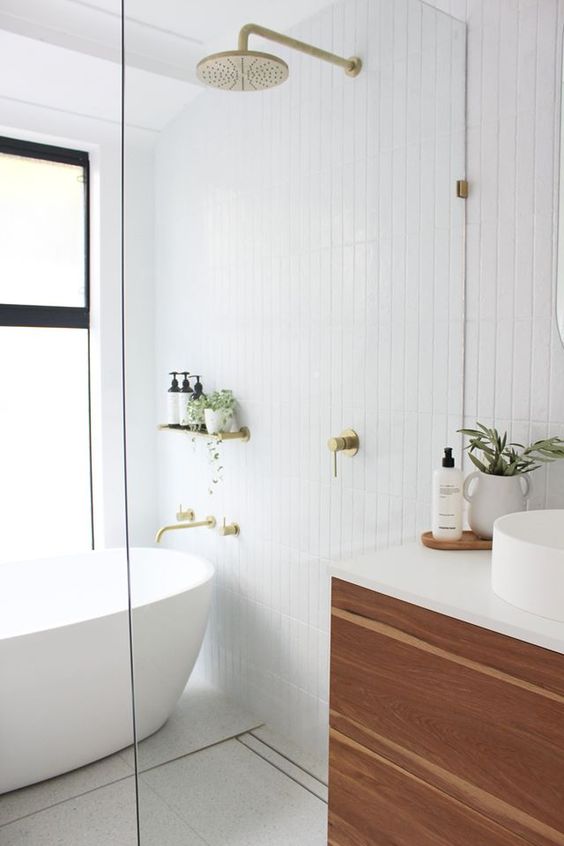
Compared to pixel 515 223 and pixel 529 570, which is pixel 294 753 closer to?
pixel 529 570

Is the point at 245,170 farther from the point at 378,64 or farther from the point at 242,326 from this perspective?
the point at 378,64

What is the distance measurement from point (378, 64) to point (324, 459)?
0.97 m

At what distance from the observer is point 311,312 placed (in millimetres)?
1708

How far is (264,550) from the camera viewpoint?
1.72m

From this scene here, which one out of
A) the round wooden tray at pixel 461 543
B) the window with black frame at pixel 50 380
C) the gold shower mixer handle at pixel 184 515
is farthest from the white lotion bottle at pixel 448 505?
the window with black frame at pixel 50 380

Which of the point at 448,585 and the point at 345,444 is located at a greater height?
the point at 345,444

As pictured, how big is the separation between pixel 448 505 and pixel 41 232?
4.75 feet

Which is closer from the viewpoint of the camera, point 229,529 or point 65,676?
point 229,529

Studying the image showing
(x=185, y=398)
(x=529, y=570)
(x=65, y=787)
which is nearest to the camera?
(x=529, y=570)

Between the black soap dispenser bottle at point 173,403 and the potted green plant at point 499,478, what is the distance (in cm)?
71

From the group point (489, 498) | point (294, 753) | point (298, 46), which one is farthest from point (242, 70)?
point (294, 753)

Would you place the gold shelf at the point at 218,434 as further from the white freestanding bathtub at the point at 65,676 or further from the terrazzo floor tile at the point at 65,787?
the terrazzo floor tile at the point at 65,787

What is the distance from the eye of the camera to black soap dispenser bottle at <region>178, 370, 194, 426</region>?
5.29 feet

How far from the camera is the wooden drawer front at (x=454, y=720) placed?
3.91ft
